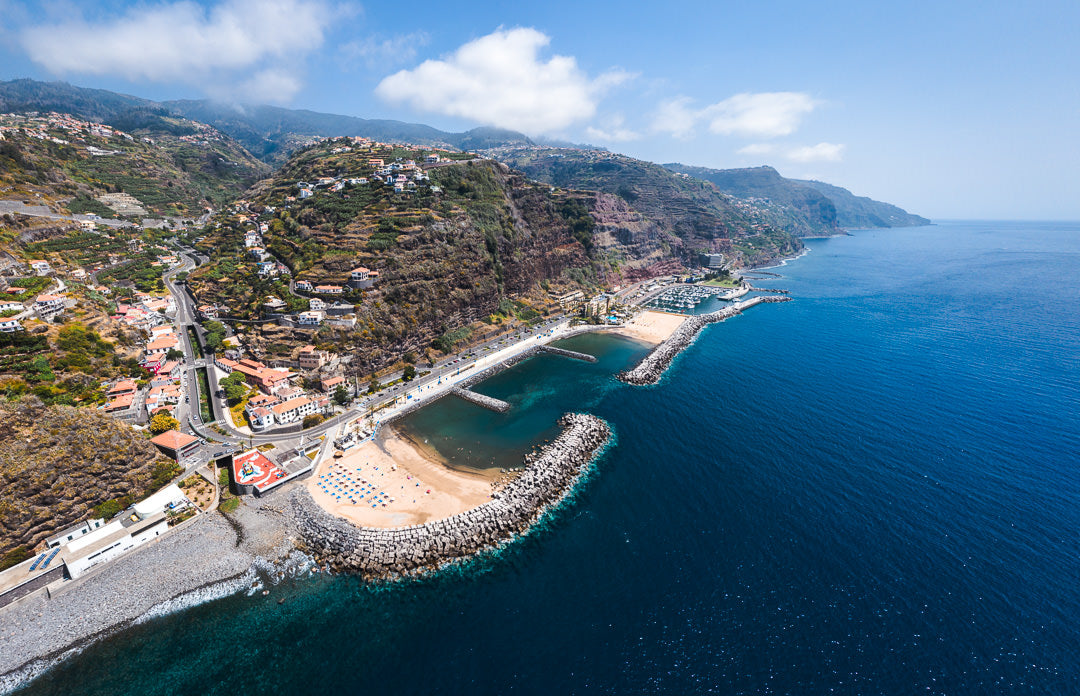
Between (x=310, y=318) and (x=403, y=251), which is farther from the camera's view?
(x=403, y=251)

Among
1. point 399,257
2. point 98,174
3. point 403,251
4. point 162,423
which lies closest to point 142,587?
point 162,423

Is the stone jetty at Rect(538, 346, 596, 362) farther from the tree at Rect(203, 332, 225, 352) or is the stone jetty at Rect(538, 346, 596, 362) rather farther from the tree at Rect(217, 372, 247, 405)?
the tree at Rect(203, 332, 225, 352)

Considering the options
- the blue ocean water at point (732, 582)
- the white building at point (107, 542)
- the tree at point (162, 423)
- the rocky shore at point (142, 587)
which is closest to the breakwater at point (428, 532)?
the blue ocean water at point (732, 582)

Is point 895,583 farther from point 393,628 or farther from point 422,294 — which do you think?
point 422,294

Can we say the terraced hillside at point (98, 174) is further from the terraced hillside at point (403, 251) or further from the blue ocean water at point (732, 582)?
the blue ocean water at point (732, 582)

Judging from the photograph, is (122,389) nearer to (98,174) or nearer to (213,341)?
(213,341)

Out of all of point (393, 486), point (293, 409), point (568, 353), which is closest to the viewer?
point (393, 486)
